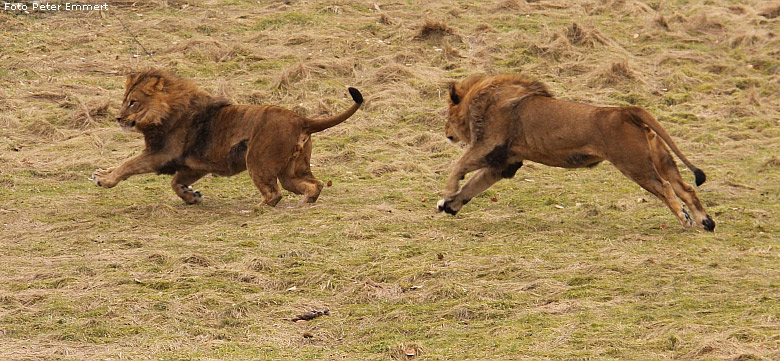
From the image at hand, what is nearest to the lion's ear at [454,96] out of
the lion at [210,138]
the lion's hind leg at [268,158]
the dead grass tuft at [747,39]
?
the lion at [210,138]

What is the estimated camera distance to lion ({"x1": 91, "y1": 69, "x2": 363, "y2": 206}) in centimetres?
1070

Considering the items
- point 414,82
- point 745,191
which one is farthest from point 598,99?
point 745,191

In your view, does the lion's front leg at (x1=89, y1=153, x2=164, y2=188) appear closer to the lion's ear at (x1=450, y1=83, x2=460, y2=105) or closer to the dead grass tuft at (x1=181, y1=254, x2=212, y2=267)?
the dead grass tuft at (x1=181, y1=254, x2=212, y2=267)

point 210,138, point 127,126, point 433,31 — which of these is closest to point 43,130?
point 127,126

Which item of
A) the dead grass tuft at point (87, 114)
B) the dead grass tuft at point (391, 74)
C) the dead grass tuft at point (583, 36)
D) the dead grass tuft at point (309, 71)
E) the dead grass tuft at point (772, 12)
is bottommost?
the dead grass tuft at point (772, 12)

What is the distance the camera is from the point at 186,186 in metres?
11.2

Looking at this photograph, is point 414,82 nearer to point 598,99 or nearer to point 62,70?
point 598,99

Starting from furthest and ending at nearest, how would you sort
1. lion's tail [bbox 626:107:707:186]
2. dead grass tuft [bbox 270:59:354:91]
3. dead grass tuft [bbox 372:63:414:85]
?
dead grass tuft [bbox 372:63:414:85]
dead grass tuft [bbox 270:59:354:91]
lion's tail [bbox 626:107:707:186]

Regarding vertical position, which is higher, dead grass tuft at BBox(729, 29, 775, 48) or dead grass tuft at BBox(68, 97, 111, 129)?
dead grass tuft at BBox(68, 97, 111, 129)

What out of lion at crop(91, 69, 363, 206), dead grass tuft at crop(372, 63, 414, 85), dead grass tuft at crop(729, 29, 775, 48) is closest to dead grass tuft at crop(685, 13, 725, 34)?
dead grass tuft at crop(729, 29, 775, 48)

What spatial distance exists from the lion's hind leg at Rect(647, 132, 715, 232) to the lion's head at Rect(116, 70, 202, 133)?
4466mm

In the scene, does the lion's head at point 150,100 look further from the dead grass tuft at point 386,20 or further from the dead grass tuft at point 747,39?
the dead grass tuft at point 747,39

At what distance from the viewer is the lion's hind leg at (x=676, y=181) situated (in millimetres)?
9805

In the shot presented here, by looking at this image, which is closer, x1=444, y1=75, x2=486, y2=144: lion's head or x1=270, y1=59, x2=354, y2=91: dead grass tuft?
x1=444, y1=75, x2=486, y2=144: lion's head
